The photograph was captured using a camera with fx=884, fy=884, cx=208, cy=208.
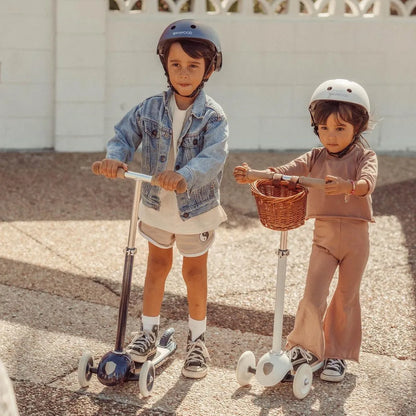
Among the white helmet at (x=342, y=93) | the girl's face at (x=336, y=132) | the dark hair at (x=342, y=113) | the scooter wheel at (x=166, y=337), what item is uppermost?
the white helmet at (x=342, y=93)

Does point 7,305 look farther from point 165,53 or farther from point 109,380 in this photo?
point 165,53

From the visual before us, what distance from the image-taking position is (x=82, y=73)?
26.0 feet

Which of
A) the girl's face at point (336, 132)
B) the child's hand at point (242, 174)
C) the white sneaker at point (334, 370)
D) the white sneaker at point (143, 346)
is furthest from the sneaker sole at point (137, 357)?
the girl's face at point (336, 132)

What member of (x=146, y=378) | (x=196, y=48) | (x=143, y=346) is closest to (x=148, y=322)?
(x=143, y=346)

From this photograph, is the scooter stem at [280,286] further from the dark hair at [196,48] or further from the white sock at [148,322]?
the dark hair at [196,48]

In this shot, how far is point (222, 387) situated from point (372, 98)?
5.28 m

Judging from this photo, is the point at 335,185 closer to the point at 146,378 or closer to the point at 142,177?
the point at 142,177

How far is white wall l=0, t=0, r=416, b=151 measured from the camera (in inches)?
309

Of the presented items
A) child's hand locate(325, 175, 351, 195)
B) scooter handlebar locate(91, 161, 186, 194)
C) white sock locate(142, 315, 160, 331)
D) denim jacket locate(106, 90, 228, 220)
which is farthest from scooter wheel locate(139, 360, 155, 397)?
child's hand locate(325, 175, 351, 195)

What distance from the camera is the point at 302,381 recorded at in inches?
141

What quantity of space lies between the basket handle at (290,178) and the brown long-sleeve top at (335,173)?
184 millimetres

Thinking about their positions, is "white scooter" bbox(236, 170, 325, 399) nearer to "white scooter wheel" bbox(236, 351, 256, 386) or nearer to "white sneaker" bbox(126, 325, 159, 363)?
"white scooter wheel" bbox(236, 351, 256, 386)

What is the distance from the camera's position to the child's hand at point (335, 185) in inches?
131

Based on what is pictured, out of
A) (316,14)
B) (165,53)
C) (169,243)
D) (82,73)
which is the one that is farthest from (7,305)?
(316,14)
